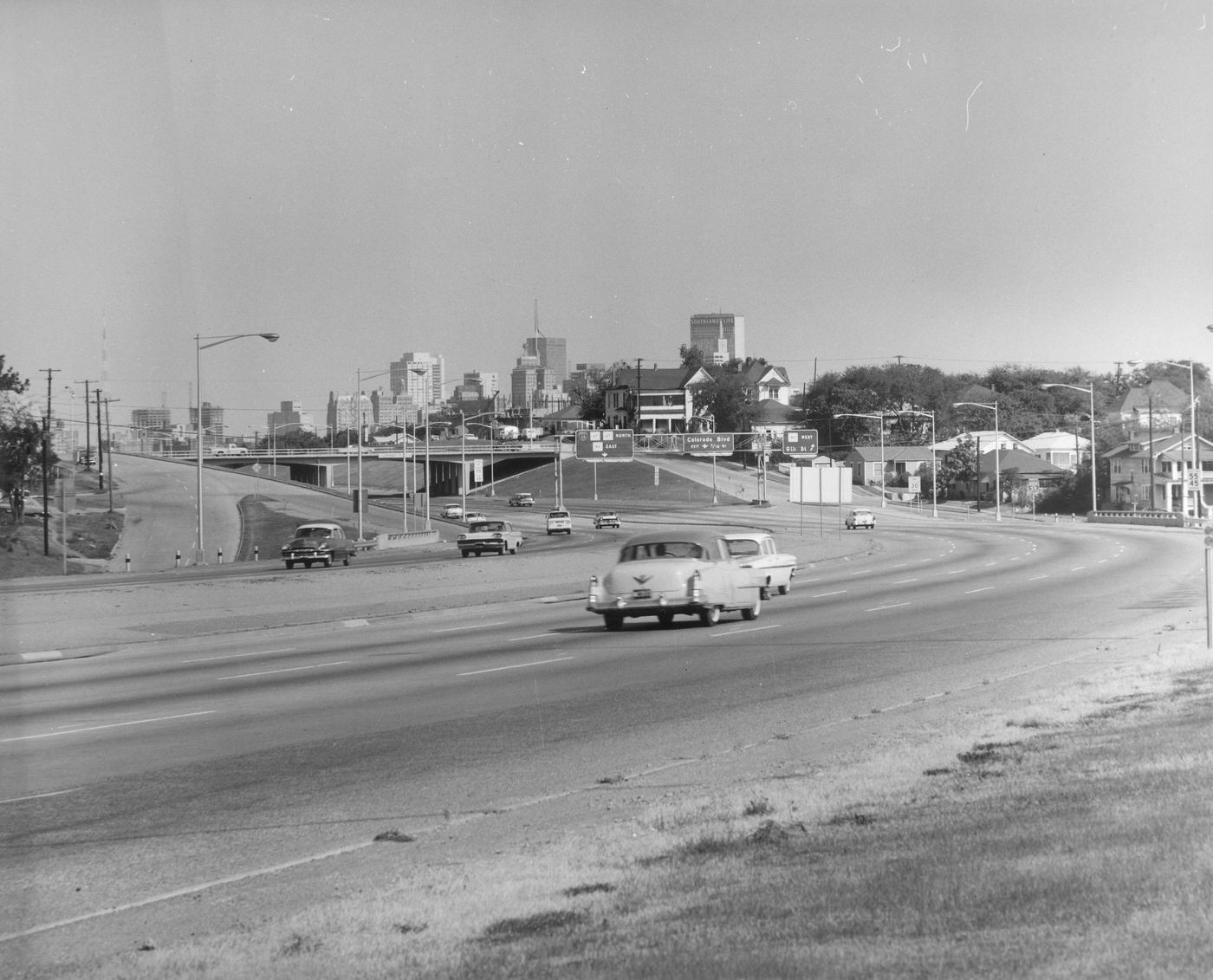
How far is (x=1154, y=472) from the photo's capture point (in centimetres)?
11012

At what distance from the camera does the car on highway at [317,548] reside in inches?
2098

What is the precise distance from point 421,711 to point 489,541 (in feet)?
149

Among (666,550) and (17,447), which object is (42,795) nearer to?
(666,550)

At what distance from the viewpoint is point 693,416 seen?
199 m

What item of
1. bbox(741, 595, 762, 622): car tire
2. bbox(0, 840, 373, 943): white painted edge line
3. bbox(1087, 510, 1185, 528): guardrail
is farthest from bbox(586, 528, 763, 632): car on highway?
bbox(1087, 510, 1185, 528): guardrail

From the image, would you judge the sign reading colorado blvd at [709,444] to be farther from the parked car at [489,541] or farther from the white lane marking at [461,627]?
the white lane marking at [461,627]

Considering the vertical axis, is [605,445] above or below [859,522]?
above

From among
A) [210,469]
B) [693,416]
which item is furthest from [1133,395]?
[210,469]

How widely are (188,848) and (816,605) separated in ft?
77.0

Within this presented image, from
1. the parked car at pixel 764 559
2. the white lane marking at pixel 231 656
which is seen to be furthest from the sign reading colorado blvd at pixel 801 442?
the white lane marking at pixel 231 656

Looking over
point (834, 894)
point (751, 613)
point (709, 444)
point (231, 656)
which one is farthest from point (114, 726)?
point (709, 444)

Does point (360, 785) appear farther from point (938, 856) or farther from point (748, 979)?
point (748, 979)

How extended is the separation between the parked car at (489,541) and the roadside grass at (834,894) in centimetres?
5065

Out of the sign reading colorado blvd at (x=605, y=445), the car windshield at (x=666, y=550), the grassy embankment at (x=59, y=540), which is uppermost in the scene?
the sign reading colorado blvd at (x=605, y=445)
